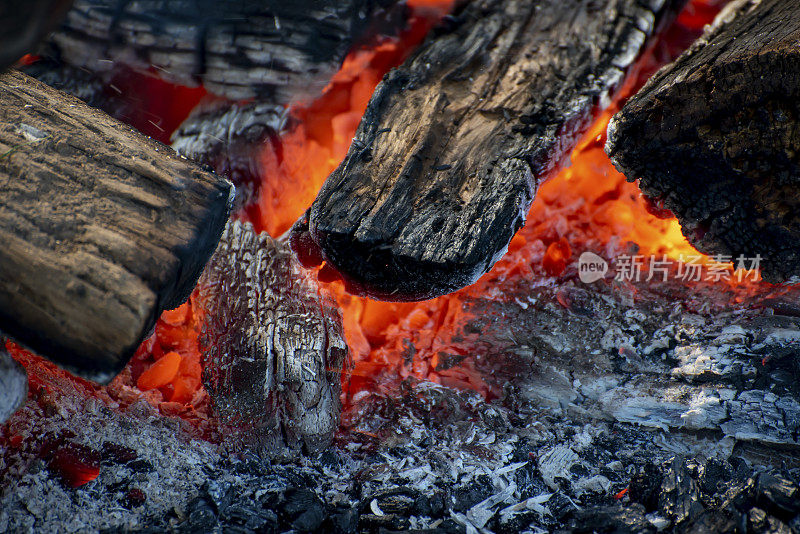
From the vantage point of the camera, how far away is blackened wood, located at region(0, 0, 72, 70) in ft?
3.96

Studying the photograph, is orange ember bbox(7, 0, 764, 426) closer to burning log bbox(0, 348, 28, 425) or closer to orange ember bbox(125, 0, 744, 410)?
orange ember bbox(125, 0, 744, 410)

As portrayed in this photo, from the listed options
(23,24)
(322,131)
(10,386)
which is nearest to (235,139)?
(322,131)

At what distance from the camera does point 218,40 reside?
6.78ft

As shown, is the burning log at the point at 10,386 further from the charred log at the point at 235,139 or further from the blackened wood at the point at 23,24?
the charred log at the point at 235,139

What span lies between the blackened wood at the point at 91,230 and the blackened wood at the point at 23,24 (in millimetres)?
163

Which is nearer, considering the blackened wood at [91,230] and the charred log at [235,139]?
the blackened wood at [91,230]

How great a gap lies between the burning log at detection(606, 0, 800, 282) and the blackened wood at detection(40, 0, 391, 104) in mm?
1225

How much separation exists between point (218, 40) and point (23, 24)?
2.91ft

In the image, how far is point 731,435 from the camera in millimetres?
1607

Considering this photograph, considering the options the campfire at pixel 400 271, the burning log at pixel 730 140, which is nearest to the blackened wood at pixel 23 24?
the campfire at pixel 400 271

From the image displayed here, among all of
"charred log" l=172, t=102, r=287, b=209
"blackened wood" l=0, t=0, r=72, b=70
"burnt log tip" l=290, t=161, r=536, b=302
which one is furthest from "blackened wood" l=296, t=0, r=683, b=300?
"blackened wood" l=0, t=0, r=72, b=70

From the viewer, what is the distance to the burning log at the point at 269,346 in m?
1.65

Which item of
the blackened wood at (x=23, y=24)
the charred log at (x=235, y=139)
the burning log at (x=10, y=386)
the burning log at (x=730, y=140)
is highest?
the burning log at (x=730, y=140)

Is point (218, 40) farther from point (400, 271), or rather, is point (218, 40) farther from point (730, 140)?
point (730, 140)
